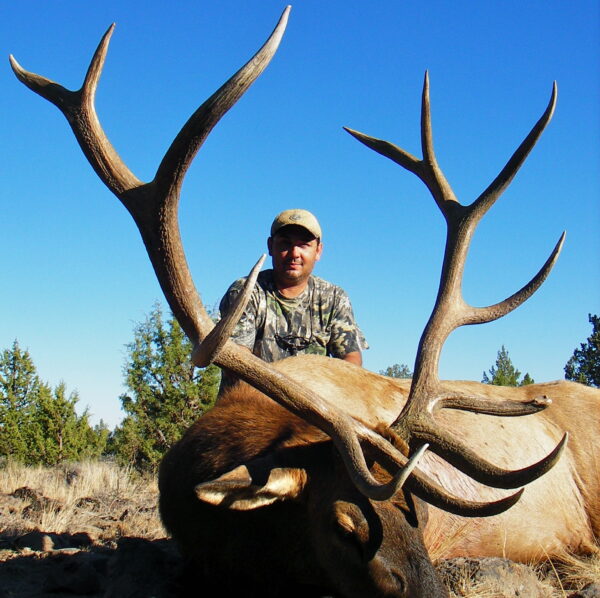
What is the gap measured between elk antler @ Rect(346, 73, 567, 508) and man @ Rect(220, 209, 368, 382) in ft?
4.19

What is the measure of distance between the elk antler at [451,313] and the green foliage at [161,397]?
30.8 feet

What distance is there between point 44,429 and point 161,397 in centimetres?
398

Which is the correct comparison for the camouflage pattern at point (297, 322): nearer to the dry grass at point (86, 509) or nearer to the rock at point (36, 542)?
the dry grass at point (86, 509)

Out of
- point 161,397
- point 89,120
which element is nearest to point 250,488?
point 89,120

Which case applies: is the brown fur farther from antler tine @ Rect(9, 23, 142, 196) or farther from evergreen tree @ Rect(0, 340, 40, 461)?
evergreen tree @ Rect(0, 340, 40, 461)

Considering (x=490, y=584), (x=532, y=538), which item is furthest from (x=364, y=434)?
(x=532, y=538)

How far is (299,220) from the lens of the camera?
630 centimetres

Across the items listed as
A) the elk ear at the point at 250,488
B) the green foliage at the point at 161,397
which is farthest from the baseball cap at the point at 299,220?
the green foliage at the point at 161,397

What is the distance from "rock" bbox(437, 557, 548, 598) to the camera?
397cm

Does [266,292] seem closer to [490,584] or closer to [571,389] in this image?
[571,389]

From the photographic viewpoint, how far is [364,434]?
11.0 feet

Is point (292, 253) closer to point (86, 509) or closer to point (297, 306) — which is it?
point (297, 306)

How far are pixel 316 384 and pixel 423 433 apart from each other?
3.40 feet

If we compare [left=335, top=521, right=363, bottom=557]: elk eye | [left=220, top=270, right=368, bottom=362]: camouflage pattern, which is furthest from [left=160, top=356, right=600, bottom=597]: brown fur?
[left=220, top=270, right=368, bottom=362]: camouflage pattern
